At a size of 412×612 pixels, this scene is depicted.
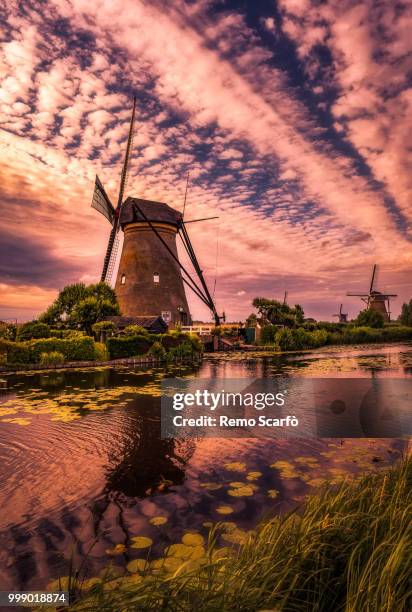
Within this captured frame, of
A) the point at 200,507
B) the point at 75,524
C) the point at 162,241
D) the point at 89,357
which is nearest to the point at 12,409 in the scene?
the point at 75,524

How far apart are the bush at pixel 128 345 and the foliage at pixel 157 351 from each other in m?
0.30

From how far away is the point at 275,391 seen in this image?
11000mm

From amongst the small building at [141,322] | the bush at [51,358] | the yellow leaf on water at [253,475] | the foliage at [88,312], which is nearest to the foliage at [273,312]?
the small building at [141,322]

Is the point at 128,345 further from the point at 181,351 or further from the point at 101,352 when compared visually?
the point at 181,351

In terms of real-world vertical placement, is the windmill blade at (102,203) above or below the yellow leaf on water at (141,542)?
above

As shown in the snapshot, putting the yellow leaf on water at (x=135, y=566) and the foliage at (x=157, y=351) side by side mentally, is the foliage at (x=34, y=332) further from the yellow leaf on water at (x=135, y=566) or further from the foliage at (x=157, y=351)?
the yellow leaf on water at (x=135, y=566)

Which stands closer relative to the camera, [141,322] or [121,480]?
[121,480]

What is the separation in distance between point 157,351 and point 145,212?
1466 cm

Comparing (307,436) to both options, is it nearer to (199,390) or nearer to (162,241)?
(199,390)

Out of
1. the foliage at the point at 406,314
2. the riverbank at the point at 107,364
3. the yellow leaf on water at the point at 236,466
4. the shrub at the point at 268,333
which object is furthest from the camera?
the foliage at the point at 406,314

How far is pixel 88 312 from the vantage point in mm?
24703

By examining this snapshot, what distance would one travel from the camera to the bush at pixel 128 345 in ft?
66.2

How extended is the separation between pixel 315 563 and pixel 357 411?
698 centimetres

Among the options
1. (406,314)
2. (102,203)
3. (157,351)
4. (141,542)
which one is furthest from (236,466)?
(406,314)
